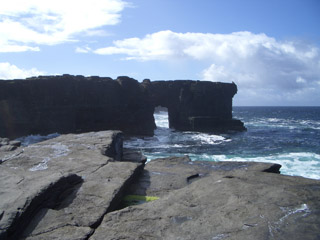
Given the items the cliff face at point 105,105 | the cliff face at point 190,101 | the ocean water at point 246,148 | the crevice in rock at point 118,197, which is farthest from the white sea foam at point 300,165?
the cliff face at point 190,101

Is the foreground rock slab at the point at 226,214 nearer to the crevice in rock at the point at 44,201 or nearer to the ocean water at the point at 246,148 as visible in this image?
the crevice in rock at the point at 44,201

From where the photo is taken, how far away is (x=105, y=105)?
30.5 meters

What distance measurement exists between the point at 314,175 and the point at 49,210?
1187cm

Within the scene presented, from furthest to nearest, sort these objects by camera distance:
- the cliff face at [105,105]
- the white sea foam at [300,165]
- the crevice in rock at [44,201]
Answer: the cliff face at [105,105] → the white sea foam at [300,165] → the crevice in rock at [44,201]

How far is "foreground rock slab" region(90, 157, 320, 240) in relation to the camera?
2.59 meters

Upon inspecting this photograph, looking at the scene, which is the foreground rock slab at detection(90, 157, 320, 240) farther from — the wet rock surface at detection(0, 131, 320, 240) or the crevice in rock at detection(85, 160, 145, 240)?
the crevice in rock at detection(85, 160, 145, 240)

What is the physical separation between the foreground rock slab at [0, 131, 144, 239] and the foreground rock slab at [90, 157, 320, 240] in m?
0.35

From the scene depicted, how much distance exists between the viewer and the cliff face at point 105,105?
85.9 feet

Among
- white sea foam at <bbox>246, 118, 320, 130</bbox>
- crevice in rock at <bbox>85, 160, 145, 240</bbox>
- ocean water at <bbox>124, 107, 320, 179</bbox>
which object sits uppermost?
crevice in rock at <bbox>85, 160, 145, 240</bbox>

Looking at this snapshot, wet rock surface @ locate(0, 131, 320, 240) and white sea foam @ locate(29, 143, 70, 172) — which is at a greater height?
white sea foam @ locate(29, 143, 70, 172)

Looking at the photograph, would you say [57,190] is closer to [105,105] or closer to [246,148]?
[246,148]

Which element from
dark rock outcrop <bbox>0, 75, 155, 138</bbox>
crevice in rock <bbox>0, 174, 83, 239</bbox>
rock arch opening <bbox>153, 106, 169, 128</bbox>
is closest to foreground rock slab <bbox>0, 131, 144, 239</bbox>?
crevice in rock <bbox>0, 174, 83, 239</bbox>

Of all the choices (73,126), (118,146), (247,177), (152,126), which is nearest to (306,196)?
(247,177)

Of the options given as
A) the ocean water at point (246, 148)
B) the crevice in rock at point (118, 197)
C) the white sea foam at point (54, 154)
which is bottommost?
the ocean water at point (246, 148)
